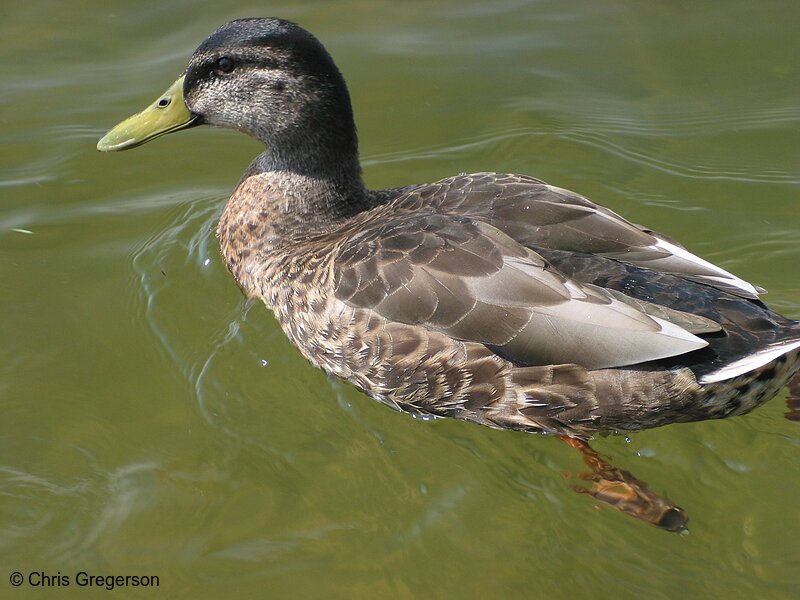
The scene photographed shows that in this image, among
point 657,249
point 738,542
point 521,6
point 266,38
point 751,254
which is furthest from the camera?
point 521,6

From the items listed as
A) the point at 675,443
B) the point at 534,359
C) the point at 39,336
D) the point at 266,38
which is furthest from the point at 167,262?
the point at 675,443

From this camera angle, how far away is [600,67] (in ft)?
22.4

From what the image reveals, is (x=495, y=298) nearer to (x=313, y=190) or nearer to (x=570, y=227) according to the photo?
(x=570, y=227)

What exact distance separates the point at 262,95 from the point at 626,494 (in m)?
2.66

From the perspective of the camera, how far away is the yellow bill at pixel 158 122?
480 centimetres

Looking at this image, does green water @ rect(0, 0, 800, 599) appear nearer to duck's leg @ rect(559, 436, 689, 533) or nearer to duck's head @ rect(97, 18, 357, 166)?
duck's leg @ rect(559, 436, 689, 533)

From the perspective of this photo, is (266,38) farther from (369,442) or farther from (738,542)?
(738,542)

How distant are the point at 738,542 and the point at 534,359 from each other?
1.15m

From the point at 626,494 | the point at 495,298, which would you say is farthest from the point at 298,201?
the point at 626,494

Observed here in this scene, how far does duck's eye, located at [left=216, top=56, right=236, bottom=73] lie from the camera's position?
4582 millimetres

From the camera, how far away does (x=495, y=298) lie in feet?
12.7

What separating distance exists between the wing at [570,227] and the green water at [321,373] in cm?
78

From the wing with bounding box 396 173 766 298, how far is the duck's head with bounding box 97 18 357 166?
0.72 meters

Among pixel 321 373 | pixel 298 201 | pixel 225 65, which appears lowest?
pixel 321 373
